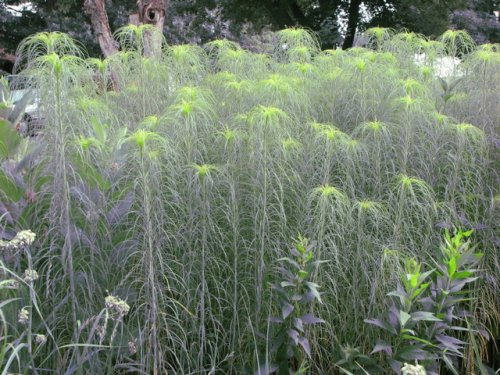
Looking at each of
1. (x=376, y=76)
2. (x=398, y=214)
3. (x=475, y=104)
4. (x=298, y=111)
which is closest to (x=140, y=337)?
(x=398, y=214)

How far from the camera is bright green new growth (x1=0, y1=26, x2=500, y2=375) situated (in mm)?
2912

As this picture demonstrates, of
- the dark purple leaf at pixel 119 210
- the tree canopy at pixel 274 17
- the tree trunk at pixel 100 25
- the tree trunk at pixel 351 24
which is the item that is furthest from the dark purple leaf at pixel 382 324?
the tree trunk at pixel 351 24

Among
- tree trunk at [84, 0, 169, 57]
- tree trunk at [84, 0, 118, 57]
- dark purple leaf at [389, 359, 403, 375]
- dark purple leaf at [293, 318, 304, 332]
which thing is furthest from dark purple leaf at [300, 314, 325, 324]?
tree trunk at [84, 0, 118, 57]

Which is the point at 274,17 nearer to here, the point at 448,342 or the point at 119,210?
the point at 119,210

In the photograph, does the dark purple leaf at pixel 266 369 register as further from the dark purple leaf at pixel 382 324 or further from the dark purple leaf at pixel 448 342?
the dark purple leaf at pixel 448 342

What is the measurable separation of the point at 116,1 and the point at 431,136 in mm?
17034

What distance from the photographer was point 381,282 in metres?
3.18

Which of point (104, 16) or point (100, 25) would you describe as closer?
point (100, 25)

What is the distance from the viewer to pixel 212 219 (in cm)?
328

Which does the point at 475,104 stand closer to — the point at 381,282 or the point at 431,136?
the point at 431,136

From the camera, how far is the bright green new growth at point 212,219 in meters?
2.91

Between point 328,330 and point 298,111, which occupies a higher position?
point 298,111

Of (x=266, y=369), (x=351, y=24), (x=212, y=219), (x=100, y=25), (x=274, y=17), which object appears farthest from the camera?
(x=274, y=17)

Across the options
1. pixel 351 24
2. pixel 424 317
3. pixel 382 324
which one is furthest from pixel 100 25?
pixel 351 24
